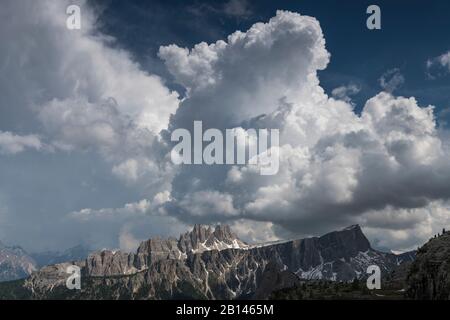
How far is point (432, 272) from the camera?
162 metres

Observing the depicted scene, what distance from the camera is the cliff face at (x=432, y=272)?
152 meters

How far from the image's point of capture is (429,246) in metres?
182

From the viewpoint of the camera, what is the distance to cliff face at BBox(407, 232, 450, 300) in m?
152
